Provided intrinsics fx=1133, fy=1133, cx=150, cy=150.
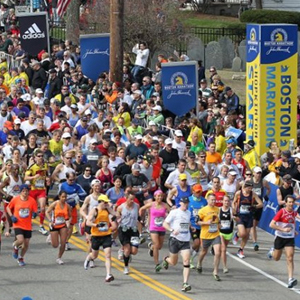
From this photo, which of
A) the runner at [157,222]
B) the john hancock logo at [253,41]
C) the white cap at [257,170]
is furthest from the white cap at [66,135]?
the john hancock logo at [253,41]

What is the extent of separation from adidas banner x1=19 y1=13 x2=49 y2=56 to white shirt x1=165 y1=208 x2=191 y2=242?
14.7 meters

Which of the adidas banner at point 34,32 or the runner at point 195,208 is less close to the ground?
the adidas banner at point 34,32

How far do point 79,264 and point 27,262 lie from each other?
944 millimetres

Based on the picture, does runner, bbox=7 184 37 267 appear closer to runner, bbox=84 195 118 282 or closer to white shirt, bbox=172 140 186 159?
runner, bbox=84 195 118 282

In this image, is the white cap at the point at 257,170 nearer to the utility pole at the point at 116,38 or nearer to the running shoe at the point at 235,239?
the running shoe at the point at 235,239

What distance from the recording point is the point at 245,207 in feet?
68.4

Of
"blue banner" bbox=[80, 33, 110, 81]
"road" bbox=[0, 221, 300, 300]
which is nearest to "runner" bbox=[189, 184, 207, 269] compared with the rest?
"road" bbox=[0, 221, 300, 300]

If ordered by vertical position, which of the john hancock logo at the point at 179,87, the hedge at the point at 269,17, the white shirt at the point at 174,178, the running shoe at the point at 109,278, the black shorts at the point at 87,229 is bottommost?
the running shoe at the point at 109,278

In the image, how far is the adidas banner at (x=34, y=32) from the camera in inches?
1289

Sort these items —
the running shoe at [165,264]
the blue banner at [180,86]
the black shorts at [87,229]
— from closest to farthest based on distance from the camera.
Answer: the black shorts at [87,229]
the running shoe at [165,264]
the blue banner at [180,86]

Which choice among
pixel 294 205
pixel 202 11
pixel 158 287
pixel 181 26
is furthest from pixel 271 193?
pixel 202 11

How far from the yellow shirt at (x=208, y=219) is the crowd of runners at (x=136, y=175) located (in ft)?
0.06

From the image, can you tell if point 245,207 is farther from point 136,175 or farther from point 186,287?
point 186,287

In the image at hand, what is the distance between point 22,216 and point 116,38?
12.0 m
